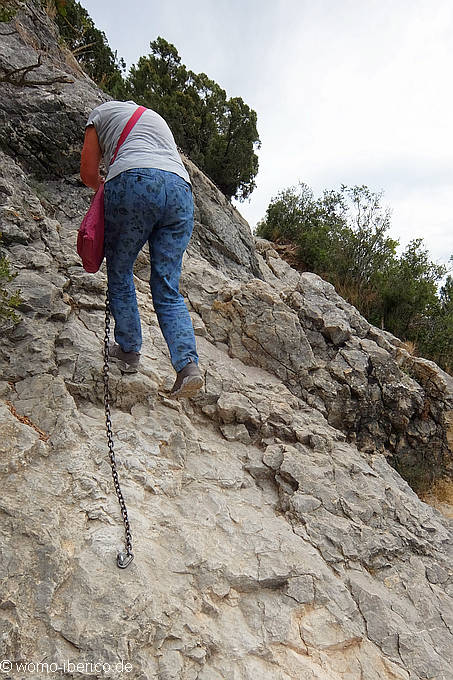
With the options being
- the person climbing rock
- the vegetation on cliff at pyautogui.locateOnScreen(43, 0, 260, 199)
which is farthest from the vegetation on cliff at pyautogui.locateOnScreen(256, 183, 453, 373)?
the person climbing rock

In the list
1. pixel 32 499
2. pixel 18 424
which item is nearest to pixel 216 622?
pixel 32 499

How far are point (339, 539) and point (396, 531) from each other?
697 millimetres

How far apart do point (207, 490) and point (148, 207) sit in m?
2.05

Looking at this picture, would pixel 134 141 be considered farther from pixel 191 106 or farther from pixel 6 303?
pixel 191 106

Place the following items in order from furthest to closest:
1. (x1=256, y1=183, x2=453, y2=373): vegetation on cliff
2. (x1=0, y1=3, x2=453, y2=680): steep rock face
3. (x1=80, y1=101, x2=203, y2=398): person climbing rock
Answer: (x1=256, y1=183, x2=453, y2=373): vegetation on cliff, (x1=80, y1=101, x2=203, y2=398): person climbing rock, (x1=0, y1=3, x2=453, y2=680): steep rock face

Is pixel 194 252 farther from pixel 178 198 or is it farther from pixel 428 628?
pixel 428 628

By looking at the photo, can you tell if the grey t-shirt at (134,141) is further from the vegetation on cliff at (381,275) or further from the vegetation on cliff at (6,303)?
the vegetation on cliff at (381,275)

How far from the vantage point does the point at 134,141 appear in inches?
118

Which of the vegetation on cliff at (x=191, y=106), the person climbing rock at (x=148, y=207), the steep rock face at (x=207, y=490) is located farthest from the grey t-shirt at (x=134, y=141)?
the vegetation on cliff at (x=191, y=106)

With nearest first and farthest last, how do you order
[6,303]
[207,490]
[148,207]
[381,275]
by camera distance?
[148,207], [207,490], [6,303], [381,275]

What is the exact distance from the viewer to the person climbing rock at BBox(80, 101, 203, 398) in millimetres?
2908

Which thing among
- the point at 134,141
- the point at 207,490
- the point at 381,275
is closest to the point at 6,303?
the point at 134,141

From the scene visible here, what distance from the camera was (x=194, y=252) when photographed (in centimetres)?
630

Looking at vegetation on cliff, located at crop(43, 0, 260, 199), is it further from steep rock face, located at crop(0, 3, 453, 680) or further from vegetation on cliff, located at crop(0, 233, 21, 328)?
vegetation on cliff, located at crop(0, 233, 21, 328)
